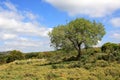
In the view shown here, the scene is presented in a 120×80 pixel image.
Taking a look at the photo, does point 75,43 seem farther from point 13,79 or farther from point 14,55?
point 13,79

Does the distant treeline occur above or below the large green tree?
below

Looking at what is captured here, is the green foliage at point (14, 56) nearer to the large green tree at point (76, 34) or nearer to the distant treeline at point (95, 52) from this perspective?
the distant treeline at point (95, 52)

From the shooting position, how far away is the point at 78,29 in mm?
56500

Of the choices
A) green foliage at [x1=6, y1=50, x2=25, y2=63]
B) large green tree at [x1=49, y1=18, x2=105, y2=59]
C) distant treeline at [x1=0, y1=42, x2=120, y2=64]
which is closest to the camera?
distant treeline at [x1=0, y1=42, x2=120, y2=64]

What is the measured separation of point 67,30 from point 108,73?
3182 cm

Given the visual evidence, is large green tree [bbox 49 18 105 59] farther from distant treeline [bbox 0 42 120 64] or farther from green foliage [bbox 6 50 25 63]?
green foliage [bbox 6 50 25 63]

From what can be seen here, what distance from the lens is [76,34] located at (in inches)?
2178

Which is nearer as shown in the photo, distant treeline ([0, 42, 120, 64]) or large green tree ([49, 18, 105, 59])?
distant treeline ([0, 42, 120, 64])

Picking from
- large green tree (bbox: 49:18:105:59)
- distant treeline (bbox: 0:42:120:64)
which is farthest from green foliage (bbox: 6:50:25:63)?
large green tree (bbox: 49:18:105:59)

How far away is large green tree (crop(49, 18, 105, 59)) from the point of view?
5536 cm

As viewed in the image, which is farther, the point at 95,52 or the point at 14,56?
the point at 14,56

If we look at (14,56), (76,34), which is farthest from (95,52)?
(14,56)

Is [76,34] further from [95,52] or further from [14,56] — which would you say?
[14,56]

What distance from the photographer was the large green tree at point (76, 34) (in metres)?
55.4
